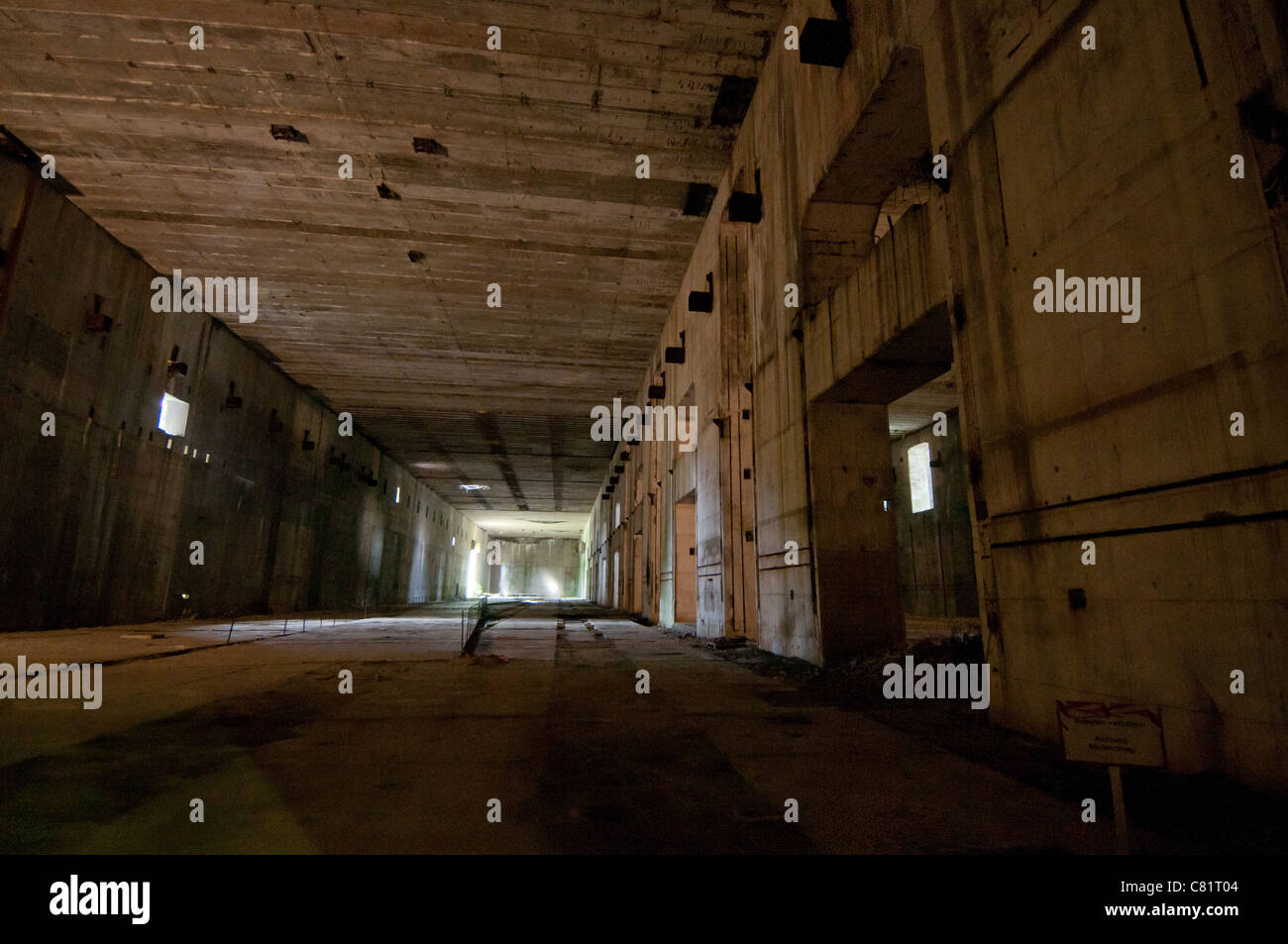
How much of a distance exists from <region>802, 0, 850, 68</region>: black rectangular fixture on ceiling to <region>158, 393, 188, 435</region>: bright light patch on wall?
13160mm

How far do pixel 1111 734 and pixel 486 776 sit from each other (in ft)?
6.70

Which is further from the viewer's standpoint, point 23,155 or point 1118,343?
point 23,155

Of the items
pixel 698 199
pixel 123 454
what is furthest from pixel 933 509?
pixel 123 454

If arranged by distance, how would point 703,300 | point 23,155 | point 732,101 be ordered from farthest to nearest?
point 703,300 < point 23,155 < point 732,101

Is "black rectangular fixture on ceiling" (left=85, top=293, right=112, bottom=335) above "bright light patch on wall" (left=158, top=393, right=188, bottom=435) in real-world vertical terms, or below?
above

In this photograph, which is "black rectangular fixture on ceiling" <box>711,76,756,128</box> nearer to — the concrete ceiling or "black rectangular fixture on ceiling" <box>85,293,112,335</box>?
the concrete ceiling

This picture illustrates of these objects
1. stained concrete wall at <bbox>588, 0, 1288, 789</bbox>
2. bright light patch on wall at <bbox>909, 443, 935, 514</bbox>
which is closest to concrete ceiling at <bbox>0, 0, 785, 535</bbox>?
stained concrete wall at <bbox>588, 0, 1288, 789</bbox>

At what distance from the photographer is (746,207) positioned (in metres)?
7.77

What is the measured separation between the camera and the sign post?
1548mm

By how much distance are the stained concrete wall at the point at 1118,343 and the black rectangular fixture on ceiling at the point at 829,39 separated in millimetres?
663

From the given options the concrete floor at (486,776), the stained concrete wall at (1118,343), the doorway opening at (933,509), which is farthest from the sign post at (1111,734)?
the doorway opening at (933,509)

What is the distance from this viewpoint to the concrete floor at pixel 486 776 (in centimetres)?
175

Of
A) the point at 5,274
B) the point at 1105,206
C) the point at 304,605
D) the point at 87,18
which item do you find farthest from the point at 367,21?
the point at 304,605

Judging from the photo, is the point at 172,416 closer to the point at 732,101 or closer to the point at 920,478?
the point at 732,101
